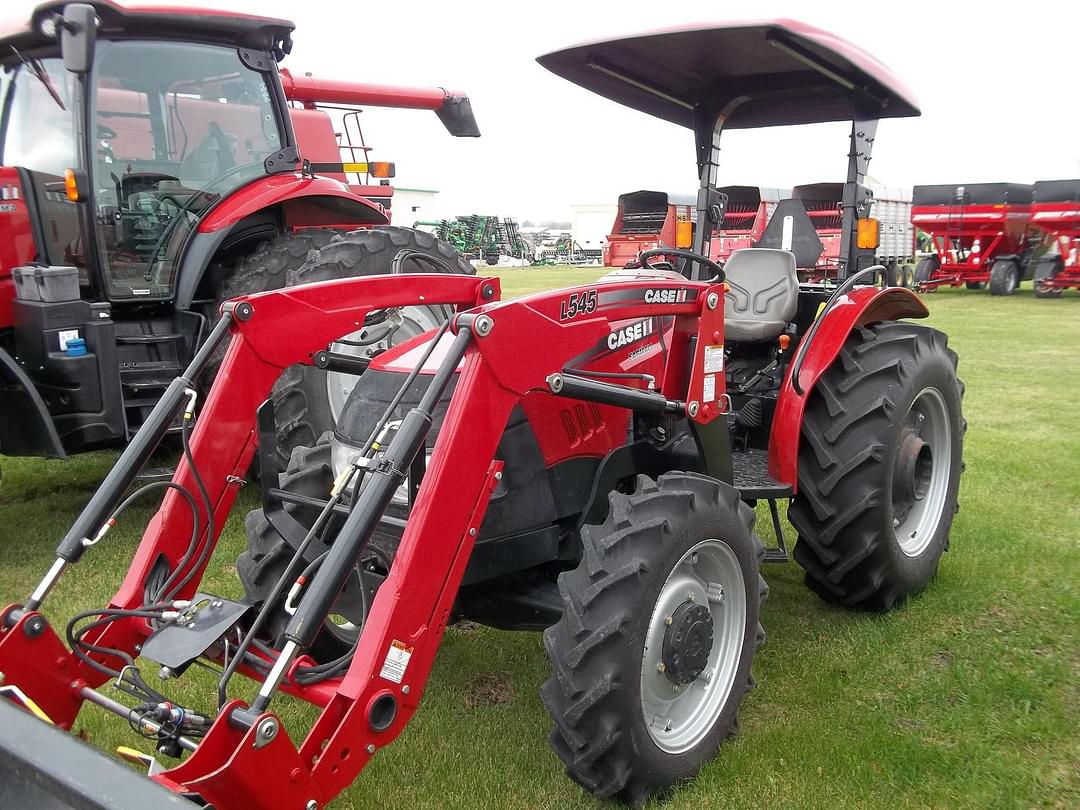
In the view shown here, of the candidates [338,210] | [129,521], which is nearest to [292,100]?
[338,210]

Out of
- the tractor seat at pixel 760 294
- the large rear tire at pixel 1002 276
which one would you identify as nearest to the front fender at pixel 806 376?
the tractor seat at pixel 760 294

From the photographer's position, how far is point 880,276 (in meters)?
→ 4.40

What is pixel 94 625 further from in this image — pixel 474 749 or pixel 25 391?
pixel 25 391

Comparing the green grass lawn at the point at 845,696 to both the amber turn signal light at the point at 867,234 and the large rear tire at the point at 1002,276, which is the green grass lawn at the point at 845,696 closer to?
the amber turn signal light at the point at 867,234

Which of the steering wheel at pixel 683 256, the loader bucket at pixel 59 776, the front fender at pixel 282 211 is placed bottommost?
the loader bucket at pixel 59 776

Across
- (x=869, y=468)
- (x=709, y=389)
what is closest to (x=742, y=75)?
(x=709, y=389)

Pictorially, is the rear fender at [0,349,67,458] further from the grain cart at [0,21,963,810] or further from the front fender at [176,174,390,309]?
the grain cart at [0,21,963,810]

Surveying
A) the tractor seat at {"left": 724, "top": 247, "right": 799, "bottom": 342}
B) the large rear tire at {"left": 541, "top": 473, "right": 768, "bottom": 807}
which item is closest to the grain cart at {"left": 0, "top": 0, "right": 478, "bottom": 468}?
the tractor seat at {"left": 724, "top": 247, "right": 799, "bottom": 342}

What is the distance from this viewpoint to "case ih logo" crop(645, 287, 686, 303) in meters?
2.99

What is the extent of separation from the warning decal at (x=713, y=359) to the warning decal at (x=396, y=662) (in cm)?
147

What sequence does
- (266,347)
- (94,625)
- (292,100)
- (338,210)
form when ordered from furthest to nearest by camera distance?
1. (292,100)
2. (338,210)
3. (266,347)
4. (94,625)

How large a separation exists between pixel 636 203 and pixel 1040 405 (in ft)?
54.2

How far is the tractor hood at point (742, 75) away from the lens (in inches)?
139

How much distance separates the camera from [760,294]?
4320 millimetres
